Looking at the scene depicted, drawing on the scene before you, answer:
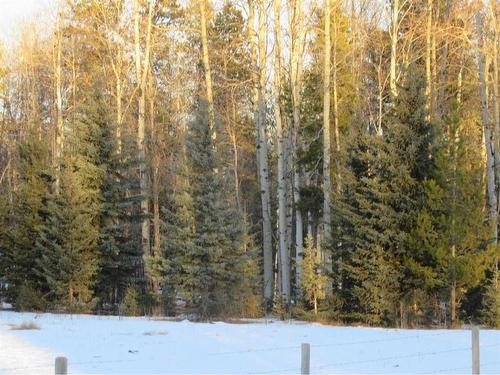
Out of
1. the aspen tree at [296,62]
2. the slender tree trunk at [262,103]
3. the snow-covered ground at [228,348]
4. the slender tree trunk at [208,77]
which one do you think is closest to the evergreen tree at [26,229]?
the snow-covered ground at [228,348]

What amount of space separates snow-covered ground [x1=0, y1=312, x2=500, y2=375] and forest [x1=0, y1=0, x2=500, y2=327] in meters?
2.35

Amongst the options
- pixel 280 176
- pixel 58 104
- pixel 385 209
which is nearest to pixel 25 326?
pixel 385 209

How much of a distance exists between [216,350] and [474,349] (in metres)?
5.60

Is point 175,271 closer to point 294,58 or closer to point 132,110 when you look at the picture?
point 294,58

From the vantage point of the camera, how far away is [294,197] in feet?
86.1

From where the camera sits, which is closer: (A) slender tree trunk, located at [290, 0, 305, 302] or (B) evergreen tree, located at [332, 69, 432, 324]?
(B) evergreen tree, located at [332, 69, 432, 324]

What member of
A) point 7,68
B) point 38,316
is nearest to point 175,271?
point 38,316

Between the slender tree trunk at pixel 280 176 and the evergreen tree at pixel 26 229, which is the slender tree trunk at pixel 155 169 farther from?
the slender tree trunk at pixel 280 176

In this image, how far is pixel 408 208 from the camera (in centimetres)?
1873

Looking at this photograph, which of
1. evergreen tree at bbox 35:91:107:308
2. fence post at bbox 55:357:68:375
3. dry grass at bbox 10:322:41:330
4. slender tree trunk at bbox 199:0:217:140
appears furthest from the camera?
evergreen tree at bbox 35:91:107:308

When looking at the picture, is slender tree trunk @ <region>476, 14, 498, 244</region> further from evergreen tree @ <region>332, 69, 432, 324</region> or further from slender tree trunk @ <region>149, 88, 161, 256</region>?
slender tree trunk @ <region>149, 88, 161, 256</region>

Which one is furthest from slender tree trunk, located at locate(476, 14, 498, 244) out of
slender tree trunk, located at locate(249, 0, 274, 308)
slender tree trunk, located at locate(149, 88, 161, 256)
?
slender tree trunk, located at locate(149, 88, 161, 256)

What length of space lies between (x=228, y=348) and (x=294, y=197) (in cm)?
1329

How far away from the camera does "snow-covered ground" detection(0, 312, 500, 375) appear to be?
1100 centimetres
